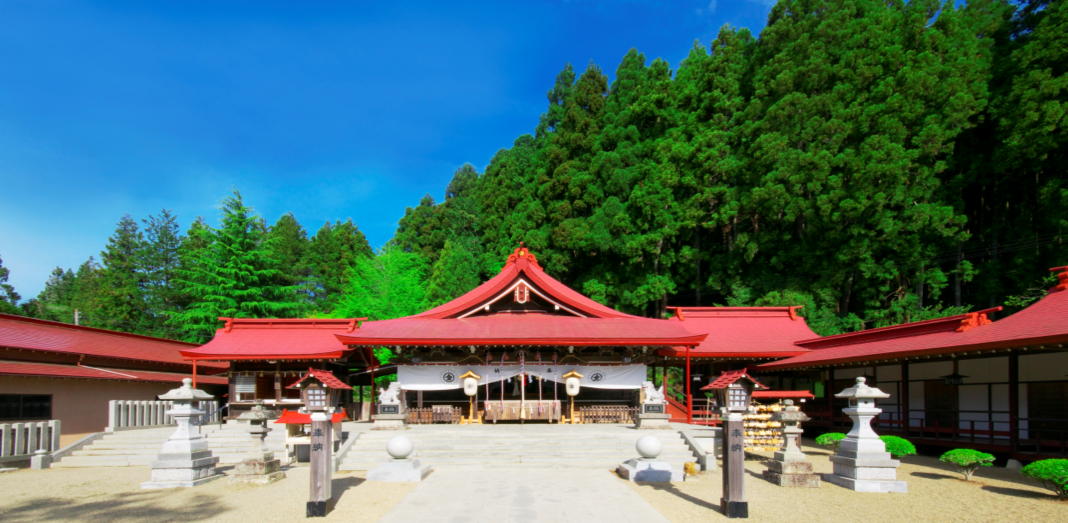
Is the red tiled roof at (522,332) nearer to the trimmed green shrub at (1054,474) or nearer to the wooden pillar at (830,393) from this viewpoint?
the wooden pillar at (830,393)

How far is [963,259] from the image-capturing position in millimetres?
26234

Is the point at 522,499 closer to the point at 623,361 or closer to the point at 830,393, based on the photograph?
the point at 623,361

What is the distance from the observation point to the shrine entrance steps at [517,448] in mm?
13445

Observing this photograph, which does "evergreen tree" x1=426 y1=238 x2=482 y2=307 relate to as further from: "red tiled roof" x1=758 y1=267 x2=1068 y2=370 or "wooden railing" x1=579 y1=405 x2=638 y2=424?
"red tiled roof" x1=758 y1=267 x2=1068 y2=370

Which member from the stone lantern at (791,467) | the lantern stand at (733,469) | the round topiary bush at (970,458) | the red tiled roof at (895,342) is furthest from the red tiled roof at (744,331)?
the lantern stand at (733,469)

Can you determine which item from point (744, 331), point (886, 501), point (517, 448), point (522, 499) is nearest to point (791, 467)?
point (886, 501)

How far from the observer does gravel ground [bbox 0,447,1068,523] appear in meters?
8.53

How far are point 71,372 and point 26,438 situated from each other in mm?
2626

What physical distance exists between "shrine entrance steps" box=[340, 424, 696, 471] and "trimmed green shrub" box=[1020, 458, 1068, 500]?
19.9ft

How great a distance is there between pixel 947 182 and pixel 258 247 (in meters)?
36.8

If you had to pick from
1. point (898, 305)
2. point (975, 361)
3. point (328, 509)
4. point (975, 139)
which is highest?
point (975, 139)

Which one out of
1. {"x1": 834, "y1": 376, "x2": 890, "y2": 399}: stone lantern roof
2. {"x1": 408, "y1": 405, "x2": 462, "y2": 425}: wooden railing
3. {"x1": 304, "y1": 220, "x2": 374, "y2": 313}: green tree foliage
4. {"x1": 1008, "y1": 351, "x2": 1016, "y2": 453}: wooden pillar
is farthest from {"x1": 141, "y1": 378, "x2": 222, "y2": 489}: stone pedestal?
{"x1": 304, "y1": 220, "x2": 374, "y2": 313}: green tree foliage

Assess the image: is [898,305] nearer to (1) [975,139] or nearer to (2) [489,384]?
(1) [975,139]

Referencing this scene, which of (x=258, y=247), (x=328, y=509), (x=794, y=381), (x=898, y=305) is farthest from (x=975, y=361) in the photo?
(x=258, y=247)
